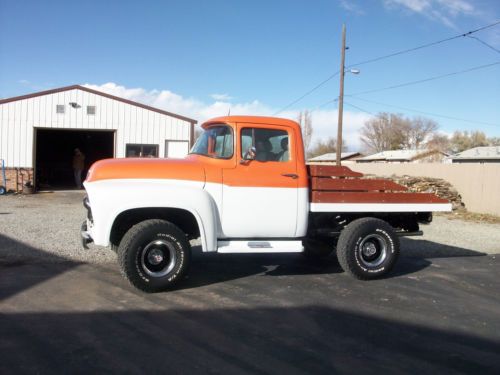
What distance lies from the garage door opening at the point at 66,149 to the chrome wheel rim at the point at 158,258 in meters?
22.6

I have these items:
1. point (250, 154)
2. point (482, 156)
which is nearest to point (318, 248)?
point (250, 154)

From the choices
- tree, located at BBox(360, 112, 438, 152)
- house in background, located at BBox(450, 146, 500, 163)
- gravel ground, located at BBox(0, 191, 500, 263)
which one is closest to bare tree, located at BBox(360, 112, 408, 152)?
tree, located at BBox(360, 112, 438, 152)

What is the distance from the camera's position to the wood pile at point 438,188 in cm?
1827

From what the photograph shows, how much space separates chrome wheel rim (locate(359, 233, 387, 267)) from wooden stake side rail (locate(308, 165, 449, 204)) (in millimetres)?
570

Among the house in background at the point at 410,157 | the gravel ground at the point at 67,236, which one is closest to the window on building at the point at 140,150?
the gravel ground at the point at 67,236

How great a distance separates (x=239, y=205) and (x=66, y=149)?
2576 cm

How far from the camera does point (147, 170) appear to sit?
19.3ft

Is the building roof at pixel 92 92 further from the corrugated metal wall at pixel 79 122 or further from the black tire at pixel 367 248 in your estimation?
the black tire at pixel 367 248

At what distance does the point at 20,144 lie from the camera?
2005 centimetres

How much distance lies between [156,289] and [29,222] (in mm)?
6901

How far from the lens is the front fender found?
224 inches

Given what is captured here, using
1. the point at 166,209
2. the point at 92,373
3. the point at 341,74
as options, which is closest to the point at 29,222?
the point at 166,209

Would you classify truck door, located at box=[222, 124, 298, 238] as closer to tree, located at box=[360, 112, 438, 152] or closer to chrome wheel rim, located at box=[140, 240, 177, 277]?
chrome wheel rim, located at box=[140, 240, 177, 277]

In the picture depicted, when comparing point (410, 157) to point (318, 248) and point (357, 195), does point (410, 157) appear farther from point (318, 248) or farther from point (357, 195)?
point (357, 195)
